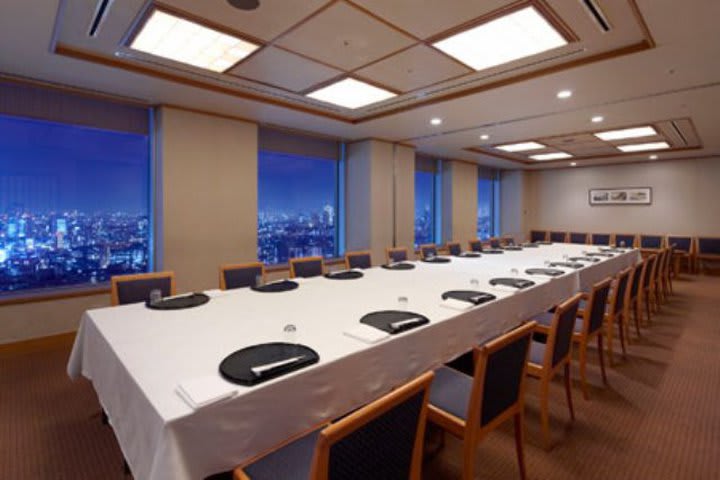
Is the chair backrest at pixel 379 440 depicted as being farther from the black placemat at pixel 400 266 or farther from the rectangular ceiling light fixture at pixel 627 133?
the rectangular ceiling light fixture at pixel 627 133

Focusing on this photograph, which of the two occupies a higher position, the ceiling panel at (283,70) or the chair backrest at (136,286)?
the ceiling panel at (283,70)

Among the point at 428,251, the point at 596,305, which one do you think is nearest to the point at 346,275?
the point at 596,305

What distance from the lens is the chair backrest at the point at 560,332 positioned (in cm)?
196

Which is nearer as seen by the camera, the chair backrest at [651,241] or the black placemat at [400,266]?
the black placemat at [400,266]

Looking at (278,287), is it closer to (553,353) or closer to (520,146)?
(553,353)

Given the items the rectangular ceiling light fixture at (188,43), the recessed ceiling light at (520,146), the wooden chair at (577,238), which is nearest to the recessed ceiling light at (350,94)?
the rectangular ceiling light fixture at (188,43)

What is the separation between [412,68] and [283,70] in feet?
3.77

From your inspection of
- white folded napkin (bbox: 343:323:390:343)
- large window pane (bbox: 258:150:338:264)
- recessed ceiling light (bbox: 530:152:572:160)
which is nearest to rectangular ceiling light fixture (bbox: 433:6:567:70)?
white folded napkin (bbox: 343:323:390:343)

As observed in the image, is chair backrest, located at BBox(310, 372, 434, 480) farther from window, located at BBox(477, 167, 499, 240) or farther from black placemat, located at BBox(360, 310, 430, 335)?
window, located at BBox(477, 167, 499, 240)

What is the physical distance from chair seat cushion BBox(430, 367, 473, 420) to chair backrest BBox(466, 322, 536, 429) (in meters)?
0.11

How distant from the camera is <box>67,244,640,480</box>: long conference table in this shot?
109cm

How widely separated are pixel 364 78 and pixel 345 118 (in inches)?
59.9

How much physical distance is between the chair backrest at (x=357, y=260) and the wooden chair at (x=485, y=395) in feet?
6.99

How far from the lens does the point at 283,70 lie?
3338 millimetres
